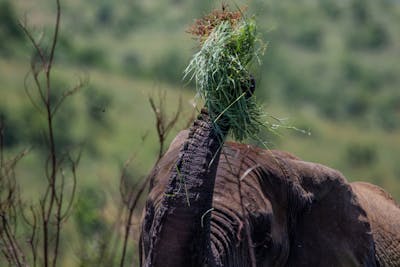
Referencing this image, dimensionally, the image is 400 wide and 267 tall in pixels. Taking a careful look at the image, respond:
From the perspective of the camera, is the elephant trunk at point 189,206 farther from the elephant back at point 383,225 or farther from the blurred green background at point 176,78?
the blurred green background at point 176,78

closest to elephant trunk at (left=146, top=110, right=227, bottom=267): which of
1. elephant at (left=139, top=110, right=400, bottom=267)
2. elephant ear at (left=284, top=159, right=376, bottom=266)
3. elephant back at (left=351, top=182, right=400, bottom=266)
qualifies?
elephant at (left=139, top=110, right=400, bottom=267)

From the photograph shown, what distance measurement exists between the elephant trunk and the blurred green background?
20375 mm

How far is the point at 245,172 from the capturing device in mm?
5117

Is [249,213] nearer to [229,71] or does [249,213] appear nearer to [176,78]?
[229,71]

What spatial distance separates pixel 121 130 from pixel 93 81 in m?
5.13

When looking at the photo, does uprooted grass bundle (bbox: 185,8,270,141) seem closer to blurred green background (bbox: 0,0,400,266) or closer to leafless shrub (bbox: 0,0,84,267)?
leafless shrub (bbox: 0,0,84,267)

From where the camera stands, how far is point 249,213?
5043 millimetres

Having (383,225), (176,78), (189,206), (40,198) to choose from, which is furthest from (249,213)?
(176,78)

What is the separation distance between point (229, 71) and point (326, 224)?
4.04ft

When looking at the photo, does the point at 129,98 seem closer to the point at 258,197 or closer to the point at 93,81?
the point at 93,81

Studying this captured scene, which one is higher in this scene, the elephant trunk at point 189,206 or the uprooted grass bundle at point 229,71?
the uprooted grass bundle at point 229,71

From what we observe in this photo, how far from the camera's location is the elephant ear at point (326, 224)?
18.4 ft

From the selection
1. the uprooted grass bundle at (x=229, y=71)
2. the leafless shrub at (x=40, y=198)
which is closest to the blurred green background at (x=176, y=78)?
the leafless shrub at (x=40, y=198)

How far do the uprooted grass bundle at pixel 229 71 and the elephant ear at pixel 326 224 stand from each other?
0.74 m
